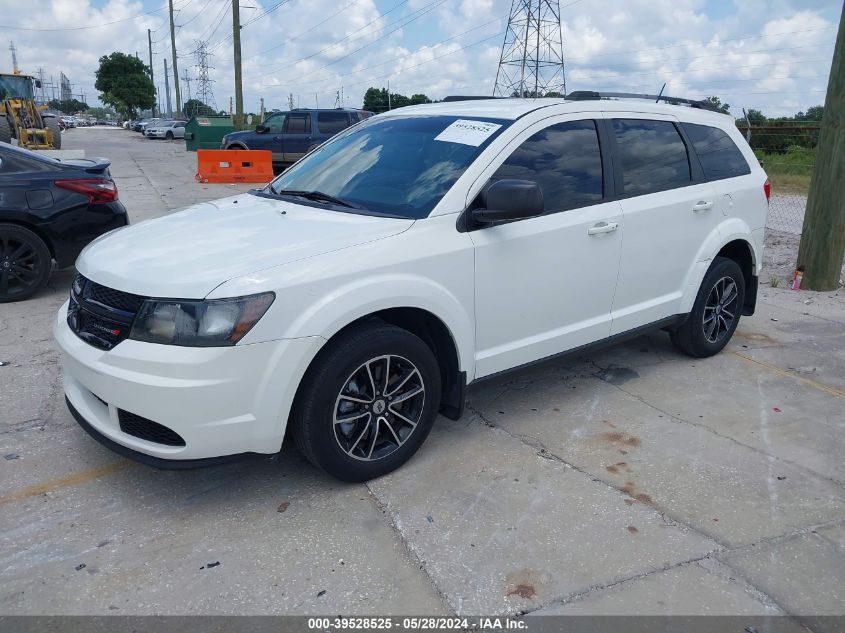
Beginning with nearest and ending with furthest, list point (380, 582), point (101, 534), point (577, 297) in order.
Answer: point (380, 582)
point (101, 534)
point (577, 297)

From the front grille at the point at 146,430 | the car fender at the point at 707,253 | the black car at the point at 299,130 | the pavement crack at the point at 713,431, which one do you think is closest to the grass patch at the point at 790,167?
the black car at the point at 299,130

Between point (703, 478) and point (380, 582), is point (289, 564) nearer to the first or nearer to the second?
point (380, 582)

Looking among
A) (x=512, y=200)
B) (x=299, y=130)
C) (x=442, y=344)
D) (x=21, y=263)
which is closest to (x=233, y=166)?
(x=299, y=130)

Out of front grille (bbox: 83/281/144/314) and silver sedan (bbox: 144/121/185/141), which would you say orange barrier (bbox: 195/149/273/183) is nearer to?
front grille (bbox: 83/281/144/314)

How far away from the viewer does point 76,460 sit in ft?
12.2

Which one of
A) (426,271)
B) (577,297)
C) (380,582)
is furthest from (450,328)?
(380,582)

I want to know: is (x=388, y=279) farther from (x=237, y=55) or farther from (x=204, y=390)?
(x=237, y=55)

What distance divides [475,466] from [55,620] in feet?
6.52

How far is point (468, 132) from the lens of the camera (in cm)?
395

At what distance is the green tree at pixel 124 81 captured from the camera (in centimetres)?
7662

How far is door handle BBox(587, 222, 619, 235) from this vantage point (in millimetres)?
4156

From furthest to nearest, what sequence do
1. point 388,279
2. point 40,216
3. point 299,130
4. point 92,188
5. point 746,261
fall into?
point 299,130 → point 92,188 → point 40,216 → point 746,261 → point 388,279

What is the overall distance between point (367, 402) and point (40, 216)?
15.0 feet

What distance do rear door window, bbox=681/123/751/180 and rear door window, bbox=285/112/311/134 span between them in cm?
1600
